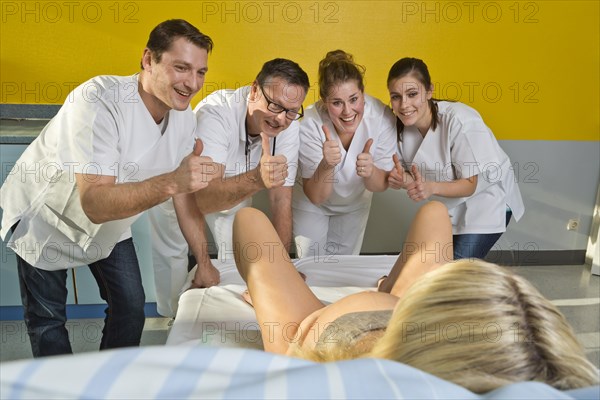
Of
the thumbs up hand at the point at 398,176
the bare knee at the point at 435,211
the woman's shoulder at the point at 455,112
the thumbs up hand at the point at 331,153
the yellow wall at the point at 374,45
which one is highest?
the yellow wall at the point at 374,45

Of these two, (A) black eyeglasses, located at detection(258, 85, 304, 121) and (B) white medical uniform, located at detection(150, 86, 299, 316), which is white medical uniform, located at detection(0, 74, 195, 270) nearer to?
(B) white medical uniform, located at detection(150, 86, 299, 316)

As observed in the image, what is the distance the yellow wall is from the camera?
9.95 ft

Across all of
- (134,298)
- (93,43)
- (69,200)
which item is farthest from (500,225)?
(93,43)

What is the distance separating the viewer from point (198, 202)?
231 centimetres

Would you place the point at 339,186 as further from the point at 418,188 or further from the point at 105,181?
the point at 105,181

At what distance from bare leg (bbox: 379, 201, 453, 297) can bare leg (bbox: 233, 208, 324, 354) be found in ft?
0.84

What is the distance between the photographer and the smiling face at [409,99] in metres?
2.29

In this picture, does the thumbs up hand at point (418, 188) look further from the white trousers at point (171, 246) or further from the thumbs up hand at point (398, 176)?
the white trousers at point (171, 246)

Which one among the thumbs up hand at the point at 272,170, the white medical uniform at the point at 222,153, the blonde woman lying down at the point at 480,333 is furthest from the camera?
the white medical uniform at the point at 222,153

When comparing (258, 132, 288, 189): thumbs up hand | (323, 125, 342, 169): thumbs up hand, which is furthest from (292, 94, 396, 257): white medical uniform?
(258, 132, 288, 189): thumbs up hand

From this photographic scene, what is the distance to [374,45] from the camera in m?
3.27

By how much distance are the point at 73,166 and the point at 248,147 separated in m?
0.76

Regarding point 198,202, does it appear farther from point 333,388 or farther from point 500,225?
point 333,388

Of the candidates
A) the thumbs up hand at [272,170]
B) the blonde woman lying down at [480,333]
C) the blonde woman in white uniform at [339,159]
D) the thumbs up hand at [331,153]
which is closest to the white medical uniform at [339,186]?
the blonde woman in white uniform at [339,159]
